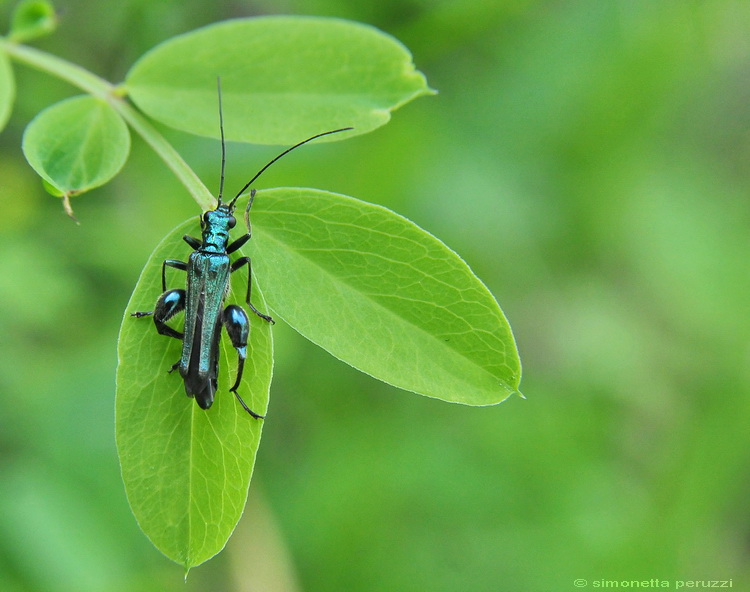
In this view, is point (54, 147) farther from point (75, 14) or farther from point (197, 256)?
point (75, 14)

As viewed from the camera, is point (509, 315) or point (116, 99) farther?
point (509, 315)

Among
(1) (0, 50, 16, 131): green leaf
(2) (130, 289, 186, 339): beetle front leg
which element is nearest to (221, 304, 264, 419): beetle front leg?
(2) (130, 289, 186, 339): beetle front leg

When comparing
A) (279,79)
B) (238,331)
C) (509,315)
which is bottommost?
(238,331)

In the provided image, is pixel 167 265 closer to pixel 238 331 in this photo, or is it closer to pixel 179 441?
pixel 238 331

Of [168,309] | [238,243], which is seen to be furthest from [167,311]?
[238,243]

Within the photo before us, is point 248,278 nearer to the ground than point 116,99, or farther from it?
nearer to the ground

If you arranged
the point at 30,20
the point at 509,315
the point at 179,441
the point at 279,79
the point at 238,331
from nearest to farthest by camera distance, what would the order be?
the point at 179,441, the point at 238,331, the point at 279,79, the point at 30,20, the point at 509,315
